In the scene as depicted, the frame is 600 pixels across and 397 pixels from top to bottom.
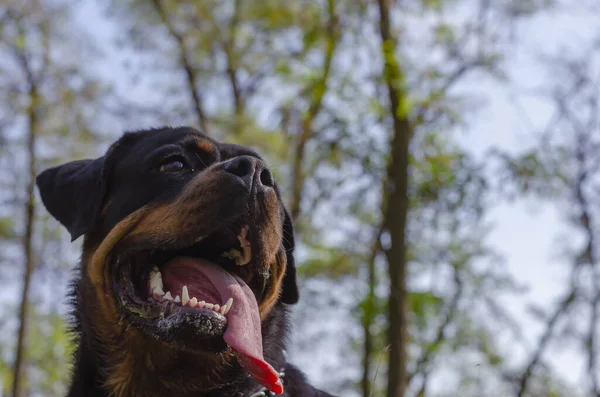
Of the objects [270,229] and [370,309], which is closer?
[270,229]

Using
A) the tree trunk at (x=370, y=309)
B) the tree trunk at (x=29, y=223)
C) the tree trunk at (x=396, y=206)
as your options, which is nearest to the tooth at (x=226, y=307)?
the tree trunk at (x=396, y=206)

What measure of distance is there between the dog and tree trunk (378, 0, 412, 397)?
3.93 metres

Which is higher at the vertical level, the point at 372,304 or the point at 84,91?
the point at 84,91

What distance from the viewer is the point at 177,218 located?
3445mm

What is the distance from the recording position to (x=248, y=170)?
3.39m

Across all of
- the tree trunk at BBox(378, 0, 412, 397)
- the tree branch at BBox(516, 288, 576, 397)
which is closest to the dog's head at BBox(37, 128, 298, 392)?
the tree trunk at BBox(378, 0, 412, 397)

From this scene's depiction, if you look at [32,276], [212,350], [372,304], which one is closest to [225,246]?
[212,350]

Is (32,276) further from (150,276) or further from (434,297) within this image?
(150,276)

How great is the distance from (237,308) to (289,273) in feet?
3.37

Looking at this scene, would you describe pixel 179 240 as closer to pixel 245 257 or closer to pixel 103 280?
pixel 245 257

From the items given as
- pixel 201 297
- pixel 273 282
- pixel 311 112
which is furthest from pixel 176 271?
pixel 311 112

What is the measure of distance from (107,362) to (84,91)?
1223cm

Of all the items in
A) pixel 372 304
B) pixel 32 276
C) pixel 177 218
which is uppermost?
pixel 177 218

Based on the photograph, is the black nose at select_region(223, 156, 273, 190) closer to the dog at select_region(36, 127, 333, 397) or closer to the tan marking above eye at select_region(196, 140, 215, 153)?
the dog at select_region(36, 127, 333, 397)
